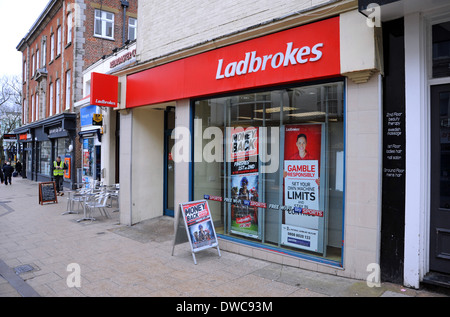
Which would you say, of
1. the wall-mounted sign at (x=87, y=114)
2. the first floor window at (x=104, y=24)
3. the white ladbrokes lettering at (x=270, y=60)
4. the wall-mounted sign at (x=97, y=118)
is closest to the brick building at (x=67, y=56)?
the first floor window at (x=104, y=24)

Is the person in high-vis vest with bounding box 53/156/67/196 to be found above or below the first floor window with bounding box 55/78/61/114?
below

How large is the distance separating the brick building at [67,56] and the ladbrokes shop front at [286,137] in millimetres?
11024

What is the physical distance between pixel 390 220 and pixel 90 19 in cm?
1864

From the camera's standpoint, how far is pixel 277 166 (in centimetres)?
604

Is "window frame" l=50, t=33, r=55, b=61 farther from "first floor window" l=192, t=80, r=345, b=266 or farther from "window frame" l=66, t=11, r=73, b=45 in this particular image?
"first floor window" l=192, t=80, r=345, b=266

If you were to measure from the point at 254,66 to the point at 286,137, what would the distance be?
4.60 feet

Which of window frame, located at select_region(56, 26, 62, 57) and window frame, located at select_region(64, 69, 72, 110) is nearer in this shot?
window frame, located at select_region(64, 69, 72, 110)

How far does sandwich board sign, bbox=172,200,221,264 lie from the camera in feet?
19.3


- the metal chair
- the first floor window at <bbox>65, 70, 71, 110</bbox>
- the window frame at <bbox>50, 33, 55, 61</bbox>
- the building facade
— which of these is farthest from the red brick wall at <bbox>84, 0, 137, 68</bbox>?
the building facade

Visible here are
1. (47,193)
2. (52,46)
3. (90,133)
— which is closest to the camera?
(47,193)

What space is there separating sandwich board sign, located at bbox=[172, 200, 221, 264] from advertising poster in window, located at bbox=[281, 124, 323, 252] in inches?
53.6

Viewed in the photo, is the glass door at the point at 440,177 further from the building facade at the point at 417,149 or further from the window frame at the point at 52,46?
the window frame at the point at 52,46

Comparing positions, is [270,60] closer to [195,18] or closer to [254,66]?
[254,66]

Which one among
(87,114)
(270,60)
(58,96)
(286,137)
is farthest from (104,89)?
(58,96)
